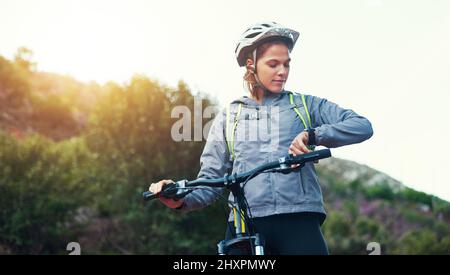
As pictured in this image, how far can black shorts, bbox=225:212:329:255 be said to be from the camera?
301cm

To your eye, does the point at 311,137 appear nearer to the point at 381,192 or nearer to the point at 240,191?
the point at 240,191

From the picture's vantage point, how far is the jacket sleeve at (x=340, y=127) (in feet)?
9.93

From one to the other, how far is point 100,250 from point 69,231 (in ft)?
4.48

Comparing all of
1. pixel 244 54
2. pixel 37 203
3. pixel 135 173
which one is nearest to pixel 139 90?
pixel 135 173

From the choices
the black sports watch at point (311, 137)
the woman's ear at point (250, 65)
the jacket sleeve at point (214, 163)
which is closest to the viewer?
the black sports watch at point (311, 137)

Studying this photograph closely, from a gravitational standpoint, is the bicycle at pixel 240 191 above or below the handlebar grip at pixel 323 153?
below

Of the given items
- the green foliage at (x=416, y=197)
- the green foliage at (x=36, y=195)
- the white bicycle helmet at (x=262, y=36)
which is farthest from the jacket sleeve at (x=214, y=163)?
the green foliage at (x=416, y=197)

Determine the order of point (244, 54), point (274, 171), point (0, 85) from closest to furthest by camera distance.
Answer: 1. point (274, 171)
2. point (244, 54)
3. point (0, 85)

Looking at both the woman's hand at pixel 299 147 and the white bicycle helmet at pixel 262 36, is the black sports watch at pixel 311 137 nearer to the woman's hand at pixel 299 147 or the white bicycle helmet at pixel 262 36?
the woman's hand at pixel 299 147

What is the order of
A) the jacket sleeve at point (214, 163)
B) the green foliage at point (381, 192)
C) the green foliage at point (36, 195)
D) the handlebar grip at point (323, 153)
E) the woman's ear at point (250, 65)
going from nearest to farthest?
1. the handlebar grip at point (323, 153)
2. the jacket sleeve at point (214, 163)
3. the woman's ear at point (250, 65)
4. the green foliage at point (36, 195)
5. the green foliage at point (381, 192)

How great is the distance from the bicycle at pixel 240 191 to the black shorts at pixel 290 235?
0.14 ft

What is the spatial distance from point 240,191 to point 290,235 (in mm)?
351
